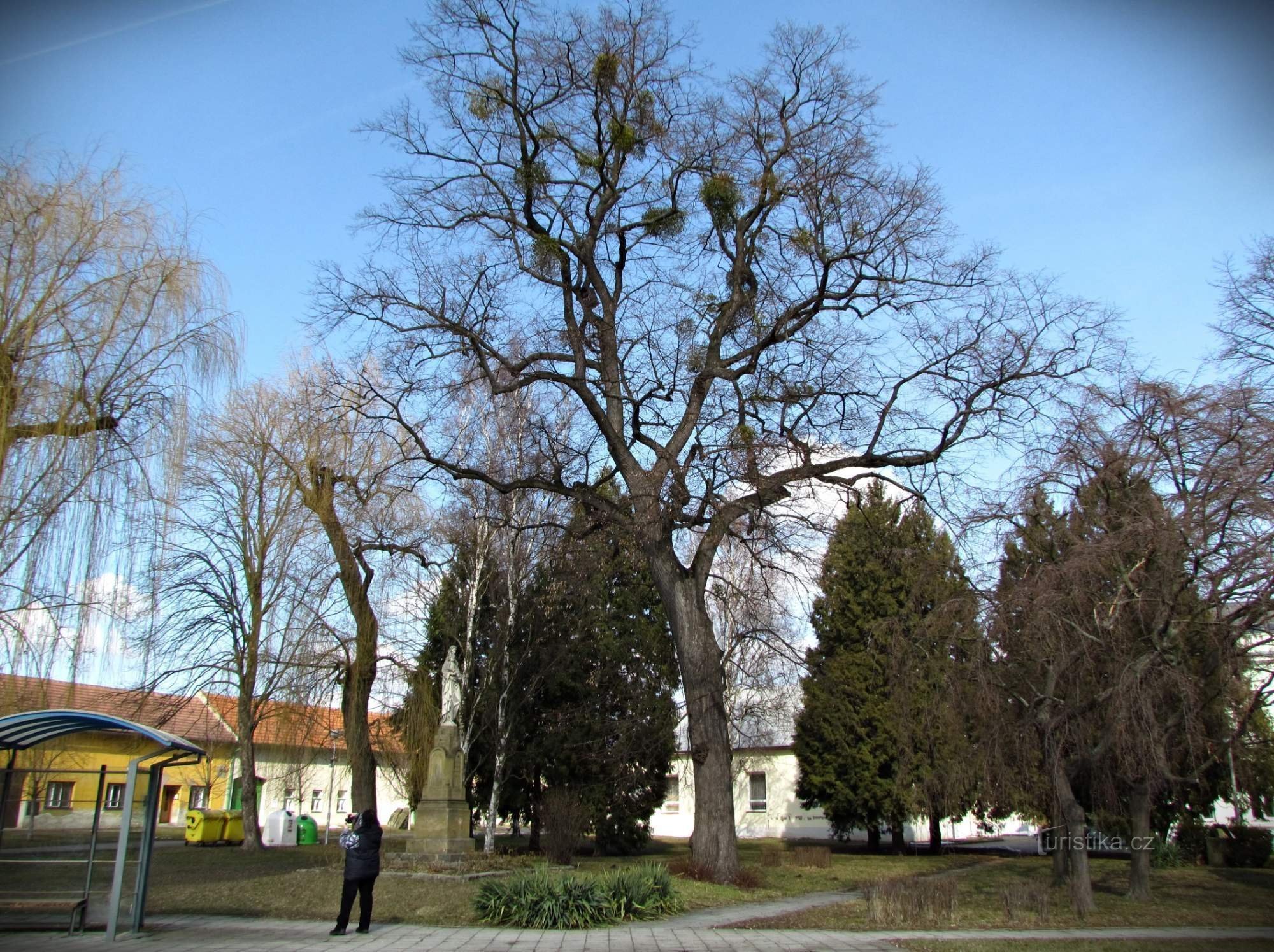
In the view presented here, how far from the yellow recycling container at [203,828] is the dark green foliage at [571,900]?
2146 centimetres

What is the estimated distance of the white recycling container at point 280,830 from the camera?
3195cm

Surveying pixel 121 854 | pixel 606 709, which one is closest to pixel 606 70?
pixel 121 854

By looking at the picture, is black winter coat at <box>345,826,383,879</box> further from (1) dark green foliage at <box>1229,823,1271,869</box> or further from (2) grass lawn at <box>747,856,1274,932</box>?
(1) dark green foliage at <box>1229,823,1271,869</box>

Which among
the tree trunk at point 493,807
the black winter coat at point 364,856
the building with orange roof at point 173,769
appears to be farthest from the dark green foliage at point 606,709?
the black winter coat at point 364,856

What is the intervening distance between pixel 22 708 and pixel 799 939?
10918mm

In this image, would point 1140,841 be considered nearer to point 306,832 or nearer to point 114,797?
point 114,797

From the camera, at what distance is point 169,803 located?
44.6m

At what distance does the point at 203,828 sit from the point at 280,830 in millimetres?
2704

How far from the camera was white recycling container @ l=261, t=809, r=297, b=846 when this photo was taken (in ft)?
105

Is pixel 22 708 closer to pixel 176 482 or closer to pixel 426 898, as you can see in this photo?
pixel 176 482

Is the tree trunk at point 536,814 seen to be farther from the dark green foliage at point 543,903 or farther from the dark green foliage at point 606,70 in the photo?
the dark green foliage at point 606,70

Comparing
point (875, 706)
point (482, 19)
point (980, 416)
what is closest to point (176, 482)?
point (482, 19)

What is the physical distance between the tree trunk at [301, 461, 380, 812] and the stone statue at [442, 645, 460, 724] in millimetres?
2167

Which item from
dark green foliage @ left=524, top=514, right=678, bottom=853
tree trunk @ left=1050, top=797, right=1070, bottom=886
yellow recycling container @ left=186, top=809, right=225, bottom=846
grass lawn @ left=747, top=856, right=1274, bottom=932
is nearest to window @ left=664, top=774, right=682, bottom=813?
dark green foliage @ left=524, top=514, right=678, bottom=853
